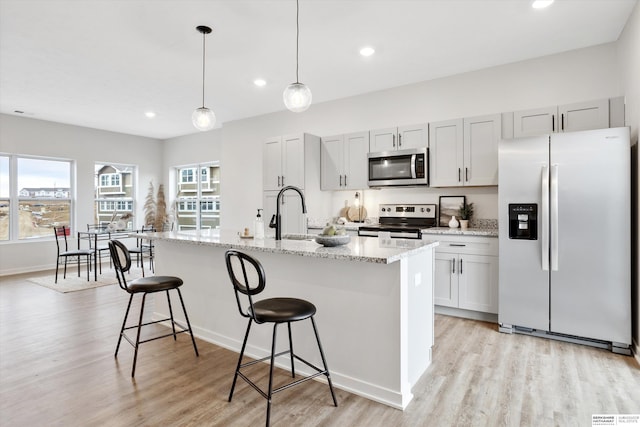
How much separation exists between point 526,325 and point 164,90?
5219mm

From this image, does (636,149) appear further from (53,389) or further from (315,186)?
(53,389)

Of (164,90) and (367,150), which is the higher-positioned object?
(164,90)

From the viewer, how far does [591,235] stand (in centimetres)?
296

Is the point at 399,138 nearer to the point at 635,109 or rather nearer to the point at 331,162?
the point at 331,162

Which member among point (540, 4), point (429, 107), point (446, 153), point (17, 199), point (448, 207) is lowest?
point (448, 207)

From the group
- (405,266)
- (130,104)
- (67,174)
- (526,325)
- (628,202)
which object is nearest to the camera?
(405,266)

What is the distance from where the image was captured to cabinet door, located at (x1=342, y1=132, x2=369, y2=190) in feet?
15.6

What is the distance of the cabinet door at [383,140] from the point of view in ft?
14.9

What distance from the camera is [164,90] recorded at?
500cm

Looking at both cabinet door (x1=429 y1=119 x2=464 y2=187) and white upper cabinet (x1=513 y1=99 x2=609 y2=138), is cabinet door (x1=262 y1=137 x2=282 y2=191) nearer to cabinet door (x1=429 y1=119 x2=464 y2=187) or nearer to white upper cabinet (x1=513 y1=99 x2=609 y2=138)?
cabinet door (x1=429 y1=119 x2=464 y2=187)

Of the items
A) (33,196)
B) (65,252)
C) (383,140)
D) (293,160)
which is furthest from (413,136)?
(33,196)

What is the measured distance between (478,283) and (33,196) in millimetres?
7660

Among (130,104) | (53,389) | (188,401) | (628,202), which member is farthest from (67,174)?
(628,202)

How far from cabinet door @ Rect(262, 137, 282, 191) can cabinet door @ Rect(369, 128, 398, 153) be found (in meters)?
1.37
